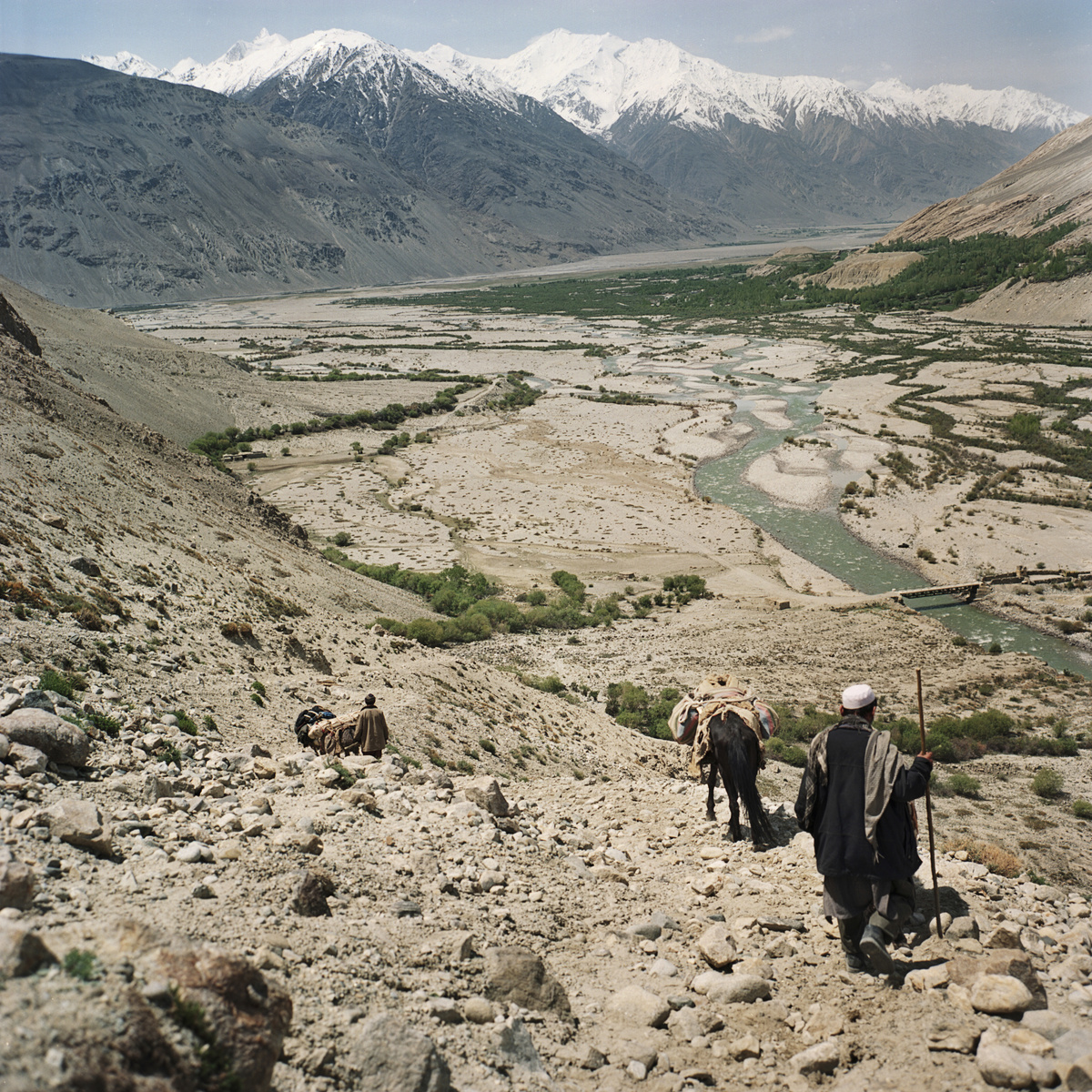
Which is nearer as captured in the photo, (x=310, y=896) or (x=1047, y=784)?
(x=310, y=896)

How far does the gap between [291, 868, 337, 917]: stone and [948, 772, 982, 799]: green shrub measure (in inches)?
430

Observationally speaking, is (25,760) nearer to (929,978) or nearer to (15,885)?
(15,885)

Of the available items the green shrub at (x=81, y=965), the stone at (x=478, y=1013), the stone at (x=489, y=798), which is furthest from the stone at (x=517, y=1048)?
the stone at (x=489, y=798)

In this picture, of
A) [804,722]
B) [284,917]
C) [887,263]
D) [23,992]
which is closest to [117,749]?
[284,917]

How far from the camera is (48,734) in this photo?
17.2 feet


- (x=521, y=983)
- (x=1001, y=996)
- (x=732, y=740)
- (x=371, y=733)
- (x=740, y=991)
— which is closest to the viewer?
(x=1001, y=996)

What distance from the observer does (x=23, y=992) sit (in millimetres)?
2793

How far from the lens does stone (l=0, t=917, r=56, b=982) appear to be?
9.36ft

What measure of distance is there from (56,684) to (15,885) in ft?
11.0

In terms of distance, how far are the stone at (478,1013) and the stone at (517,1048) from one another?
0.13 m

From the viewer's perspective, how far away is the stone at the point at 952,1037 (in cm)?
438

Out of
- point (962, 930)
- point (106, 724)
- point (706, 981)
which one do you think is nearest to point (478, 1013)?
point (706, 981)

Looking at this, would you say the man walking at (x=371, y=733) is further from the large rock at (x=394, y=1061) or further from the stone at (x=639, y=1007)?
the large rock at (x=394, y=1061)

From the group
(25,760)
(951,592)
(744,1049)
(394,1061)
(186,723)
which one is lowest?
(951,592)
